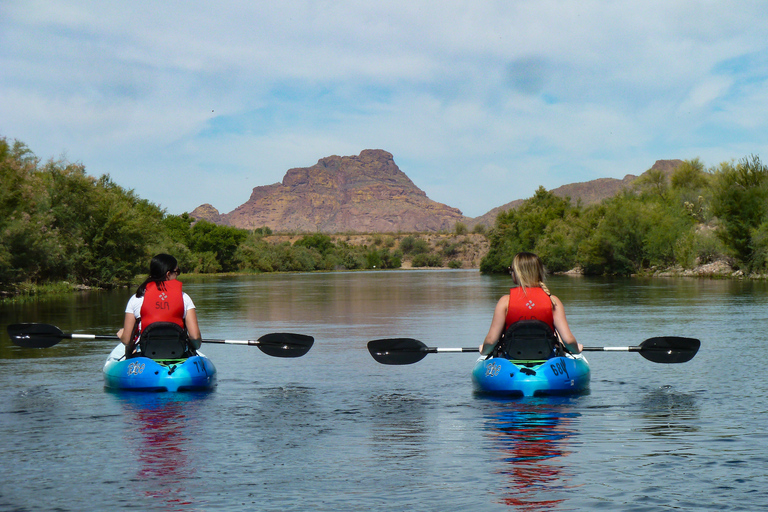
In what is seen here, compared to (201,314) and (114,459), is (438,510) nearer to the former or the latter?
(114,459)

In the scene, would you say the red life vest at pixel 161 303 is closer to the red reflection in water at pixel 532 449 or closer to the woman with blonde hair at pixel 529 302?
the woman with blonde hair at pixel 529 302

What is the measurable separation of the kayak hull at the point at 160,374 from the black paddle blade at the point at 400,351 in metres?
2.65

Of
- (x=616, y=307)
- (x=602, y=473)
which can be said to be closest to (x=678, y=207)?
(x=616, y=307)

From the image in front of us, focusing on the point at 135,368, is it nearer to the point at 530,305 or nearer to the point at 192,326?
the point at 192,326

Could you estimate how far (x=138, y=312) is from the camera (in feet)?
33.3

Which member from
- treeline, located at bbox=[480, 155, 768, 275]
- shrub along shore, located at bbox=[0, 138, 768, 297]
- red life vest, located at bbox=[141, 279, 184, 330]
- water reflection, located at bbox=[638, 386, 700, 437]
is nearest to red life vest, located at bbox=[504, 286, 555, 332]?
water reflection, located at bbox=[638, 386, 700, 437]

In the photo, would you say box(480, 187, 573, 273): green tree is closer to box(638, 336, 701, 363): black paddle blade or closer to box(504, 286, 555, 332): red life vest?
box(638, 336, 701, 363): black paddle blade

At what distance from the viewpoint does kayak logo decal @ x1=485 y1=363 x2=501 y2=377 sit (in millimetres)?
9638

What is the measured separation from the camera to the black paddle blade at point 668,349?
11359mm

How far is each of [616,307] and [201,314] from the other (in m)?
15.0

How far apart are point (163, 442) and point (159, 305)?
2.80 m

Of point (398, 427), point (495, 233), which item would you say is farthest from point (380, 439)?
point (495, 233)

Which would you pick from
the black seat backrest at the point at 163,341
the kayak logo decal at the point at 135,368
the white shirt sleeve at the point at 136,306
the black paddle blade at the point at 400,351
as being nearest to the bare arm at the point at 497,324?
the black paddle blade at the point at 400,351

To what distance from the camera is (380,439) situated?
25.3 ft
